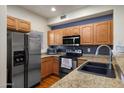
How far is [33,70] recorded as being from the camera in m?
2.73

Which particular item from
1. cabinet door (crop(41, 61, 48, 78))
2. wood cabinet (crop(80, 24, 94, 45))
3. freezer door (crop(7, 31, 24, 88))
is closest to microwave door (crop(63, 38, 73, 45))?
wood cabinet (crop(80, 24, 94, 45))

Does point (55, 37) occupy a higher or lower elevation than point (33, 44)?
higher

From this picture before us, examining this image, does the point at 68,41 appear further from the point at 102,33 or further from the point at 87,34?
the point at 102,33

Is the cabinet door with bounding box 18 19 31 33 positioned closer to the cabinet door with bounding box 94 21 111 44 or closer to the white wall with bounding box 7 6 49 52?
the white wall with bounding box 7 6 49 52

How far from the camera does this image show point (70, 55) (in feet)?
11.1

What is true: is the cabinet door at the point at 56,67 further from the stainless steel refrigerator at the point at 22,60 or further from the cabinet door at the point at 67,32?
the cabinet door at the point at 67,32

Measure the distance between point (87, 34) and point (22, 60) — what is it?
2261 millimetres

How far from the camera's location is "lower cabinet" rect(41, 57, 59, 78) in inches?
134

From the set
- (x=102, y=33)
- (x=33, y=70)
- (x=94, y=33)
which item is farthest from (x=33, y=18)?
(x=102, y=33)

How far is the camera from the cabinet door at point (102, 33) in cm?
283

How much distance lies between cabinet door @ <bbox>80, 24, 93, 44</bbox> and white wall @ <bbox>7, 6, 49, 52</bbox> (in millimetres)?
1836

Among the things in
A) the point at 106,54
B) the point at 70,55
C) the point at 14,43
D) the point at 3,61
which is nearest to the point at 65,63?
the point at 70,55
